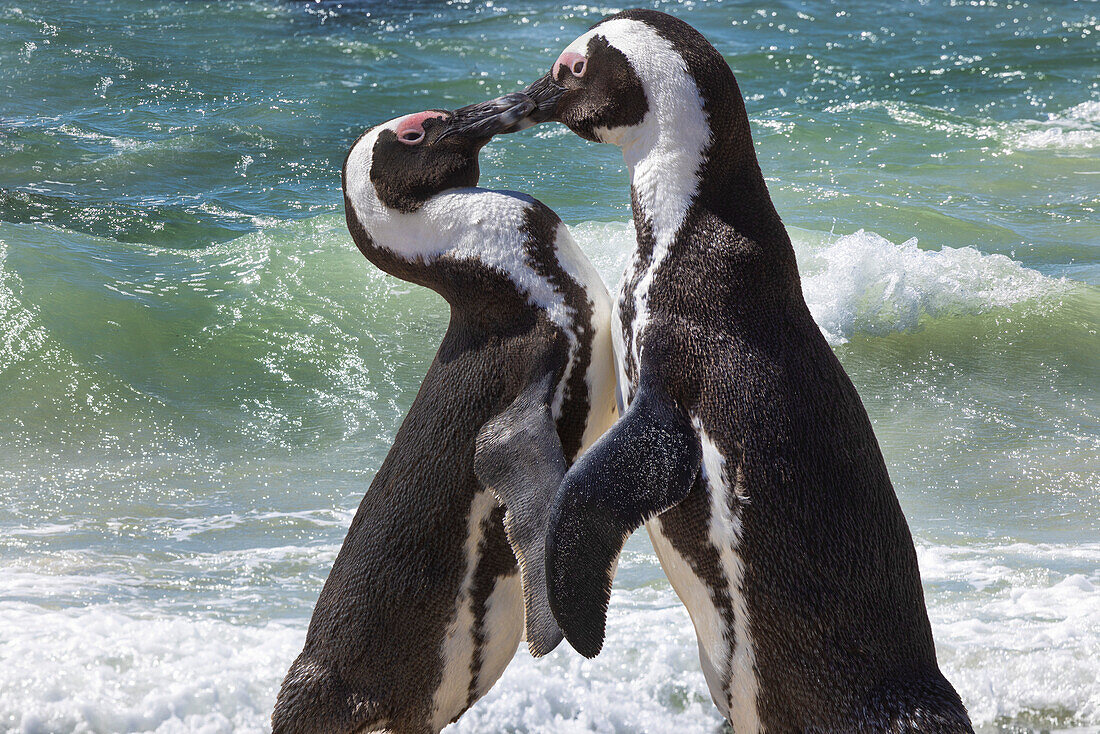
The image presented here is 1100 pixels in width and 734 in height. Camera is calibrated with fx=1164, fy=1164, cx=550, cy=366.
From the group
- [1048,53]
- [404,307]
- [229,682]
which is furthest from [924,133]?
[229,682]

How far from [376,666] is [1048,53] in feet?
46.3

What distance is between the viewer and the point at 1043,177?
960cm

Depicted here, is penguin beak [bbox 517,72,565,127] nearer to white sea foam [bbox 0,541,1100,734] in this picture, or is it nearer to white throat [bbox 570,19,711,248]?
white throat [bbox 570,19,711,248]

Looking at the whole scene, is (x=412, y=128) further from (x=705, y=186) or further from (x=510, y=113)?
(x=705, y=186)

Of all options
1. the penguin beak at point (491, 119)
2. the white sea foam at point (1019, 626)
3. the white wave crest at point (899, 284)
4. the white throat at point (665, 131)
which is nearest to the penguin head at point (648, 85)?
the white throat at point (665, 131)

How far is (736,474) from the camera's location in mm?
1991

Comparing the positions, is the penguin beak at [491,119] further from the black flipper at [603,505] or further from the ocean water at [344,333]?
the ocean water at [344,333]

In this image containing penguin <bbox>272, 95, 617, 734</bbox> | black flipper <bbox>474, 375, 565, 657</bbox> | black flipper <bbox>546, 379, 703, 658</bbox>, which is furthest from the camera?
penguin <bbox>272, 95, 617, 734</bbox>

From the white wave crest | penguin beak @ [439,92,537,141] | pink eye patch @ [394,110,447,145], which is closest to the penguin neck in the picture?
penguin beak @ [439,92,537,141]

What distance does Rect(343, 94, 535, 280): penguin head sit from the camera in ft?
7.75

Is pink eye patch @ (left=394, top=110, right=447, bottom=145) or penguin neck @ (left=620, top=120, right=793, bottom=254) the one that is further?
pink eye patch @ (left=394, top=110, right=447, bottom=145)

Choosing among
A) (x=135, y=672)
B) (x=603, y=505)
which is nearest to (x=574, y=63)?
(x=603, y=505)

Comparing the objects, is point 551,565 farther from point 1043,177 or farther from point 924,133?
point 924,133

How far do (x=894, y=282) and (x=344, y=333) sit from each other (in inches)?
126
